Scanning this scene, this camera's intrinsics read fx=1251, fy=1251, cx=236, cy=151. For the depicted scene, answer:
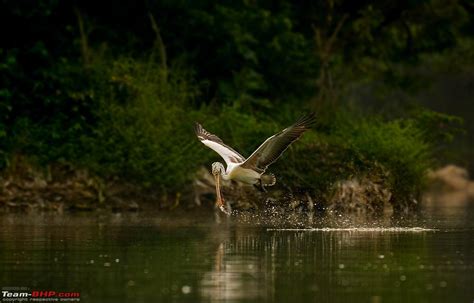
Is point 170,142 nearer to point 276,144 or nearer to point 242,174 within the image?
point 242,174

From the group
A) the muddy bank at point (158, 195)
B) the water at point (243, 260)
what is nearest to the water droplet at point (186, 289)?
the water at point (243, 260)

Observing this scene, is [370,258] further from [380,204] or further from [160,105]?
[160,105]

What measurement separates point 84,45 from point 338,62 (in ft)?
23.9

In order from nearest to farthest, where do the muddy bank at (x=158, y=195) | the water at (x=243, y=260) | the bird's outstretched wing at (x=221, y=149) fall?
1. the water at (x=243, y=260)
2. the bird's outstretched wing at (x=221, y=149)
3. the muddy bank at (x=158, y=195)

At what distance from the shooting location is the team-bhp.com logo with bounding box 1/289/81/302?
10867 millimetres

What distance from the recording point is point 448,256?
46.9 feet

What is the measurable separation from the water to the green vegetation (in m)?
4.03

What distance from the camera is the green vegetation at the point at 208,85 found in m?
24.7

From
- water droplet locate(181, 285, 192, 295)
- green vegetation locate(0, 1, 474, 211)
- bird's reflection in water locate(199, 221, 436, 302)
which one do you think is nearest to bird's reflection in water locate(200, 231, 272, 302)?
bird's reflection in water locate(199, 221, 436, 302)

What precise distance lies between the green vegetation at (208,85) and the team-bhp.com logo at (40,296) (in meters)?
13.2

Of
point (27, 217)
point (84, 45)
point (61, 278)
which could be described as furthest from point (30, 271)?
point (84, 45)

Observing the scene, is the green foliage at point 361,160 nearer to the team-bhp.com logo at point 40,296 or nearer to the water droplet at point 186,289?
the water droplet at point 186,289

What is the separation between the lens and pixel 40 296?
1105 centimetres

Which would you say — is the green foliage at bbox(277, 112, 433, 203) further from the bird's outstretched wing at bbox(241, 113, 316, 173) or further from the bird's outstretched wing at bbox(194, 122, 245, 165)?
the bird's outstretched wing at bbox(241, 113, 316, 173)
